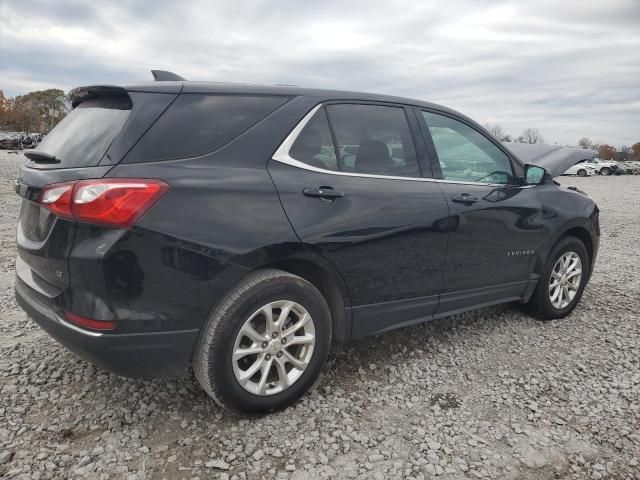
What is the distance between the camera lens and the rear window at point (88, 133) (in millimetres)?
2285

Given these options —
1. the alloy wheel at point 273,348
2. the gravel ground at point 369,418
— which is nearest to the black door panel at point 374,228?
the alloy wheel at point 273,348

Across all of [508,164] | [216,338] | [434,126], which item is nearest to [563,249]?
[508,164]

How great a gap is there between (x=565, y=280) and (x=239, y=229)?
312 cm

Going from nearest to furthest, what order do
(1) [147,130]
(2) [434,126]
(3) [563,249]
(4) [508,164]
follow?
(1) [147,130], (2) [434,126], (4) [508,164], (3) [563,249]

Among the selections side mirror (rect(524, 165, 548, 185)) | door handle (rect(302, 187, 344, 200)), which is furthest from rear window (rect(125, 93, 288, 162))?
side mirror (rect(524, 165, 548, 185))

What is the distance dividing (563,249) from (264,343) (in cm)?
288

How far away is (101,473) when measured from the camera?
216 centimetres

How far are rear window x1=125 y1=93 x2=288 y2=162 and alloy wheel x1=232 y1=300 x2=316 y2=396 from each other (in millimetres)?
866

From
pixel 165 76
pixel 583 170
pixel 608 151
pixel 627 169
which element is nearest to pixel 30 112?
pixel 583 170

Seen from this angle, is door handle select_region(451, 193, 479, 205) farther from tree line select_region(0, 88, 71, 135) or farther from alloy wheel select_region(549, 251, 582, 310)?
tree line select_region(0, 88, 71, 135)

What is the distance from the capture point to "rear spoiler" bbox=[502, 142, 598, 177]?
14.4ft

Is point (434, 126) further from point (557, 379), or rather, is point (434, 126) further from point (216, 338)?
point (216, 338)

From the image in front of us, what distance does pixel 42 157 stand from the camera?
247 centimetres

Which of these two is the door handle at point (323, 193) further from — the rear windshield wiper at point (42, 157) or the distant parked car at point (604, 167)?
the distant parked car at point (604, 167)
